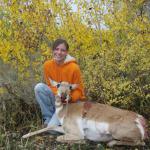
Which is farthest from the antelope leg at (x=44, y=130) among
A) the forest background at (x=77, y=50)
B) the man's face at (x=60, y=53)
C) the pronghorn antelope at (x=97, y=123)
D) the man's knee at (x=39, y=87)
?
the man's face at (x=60, y=53)

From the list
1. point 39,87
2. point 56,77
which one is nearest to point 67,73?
point 56,77

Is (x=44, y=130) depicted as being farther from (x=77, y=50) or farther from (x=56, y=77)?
(x=77, y=50)

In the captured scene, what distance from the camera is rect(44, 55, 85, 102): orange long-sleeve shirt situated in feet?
20.1

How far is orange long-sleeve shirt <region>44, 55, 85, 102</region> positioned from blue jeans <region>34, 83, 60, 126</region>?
0.11 meters

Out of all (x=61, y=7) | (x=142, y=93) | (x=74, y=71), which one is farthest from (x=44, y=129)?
(x=61, y=7)

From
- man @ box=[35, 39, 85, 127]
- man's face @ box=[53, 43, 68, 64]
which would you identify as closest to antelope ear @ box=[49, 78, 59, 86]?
man @ box=[35, 39, 85, 127]

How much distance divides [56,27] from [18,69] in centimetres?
85

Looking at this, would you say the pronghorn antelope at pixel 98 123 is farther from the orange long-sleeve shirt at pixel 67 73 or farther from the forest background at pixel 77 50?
the forest background at pixel 77 50

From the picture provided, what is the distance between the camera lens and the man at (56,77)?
20.0 ft

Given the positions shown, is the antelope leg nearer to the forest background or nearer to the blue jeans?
the blue jeans

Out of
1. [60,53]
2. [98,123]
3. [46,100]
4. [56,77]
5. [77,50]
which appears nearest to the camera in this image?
[98,123]

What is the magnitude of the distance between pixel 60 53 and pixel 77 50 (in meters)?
0.86

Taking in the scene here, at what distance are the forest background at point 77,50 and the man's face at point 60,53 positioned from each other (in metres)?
0.54

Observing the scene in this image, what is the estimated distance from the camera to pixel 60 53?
20.0 feet
